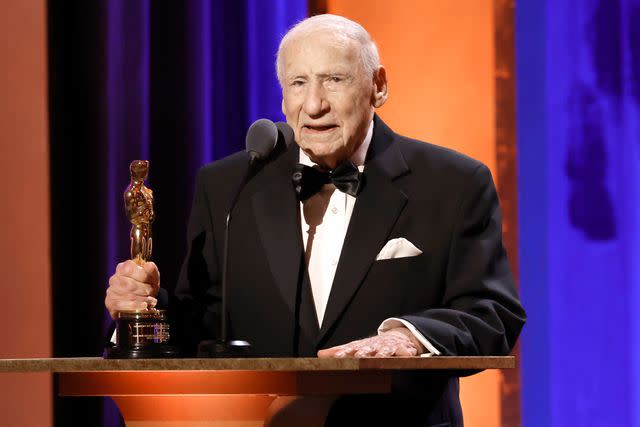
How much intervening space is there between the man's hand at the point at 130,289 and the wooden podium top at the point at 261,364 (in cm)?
36

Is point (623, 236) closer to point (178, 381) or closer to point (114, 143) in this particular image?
point (114, 143)

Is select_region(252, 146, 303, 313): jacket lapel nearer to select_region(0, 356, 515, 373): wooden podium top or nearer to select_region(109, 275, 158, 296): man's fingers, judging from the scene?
select_region(109, 275, 158, 296): man's fingers

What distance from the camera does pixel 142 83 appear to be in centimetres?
362

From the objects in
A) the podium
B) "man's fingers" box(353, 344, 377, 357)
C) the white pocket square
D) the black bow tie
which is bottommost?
the podium

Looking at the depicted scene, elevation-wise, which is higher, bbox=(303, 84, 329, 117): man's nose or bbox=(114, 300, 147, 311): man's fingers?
bbox=(303, 84, 329, 117): man's nose

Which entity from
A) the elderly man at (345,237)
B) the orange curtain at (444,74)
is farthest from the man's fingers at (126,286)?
the orange curtain at (444,74)

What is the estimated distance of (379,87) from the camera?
2.74 meters

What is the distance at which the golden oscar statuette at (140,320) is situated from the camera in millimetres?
2008

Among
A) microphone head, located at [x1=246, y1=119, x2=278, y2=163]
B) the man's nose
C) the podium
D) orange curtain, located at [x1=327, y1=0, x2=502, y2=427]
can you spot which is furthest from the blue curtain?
the podium

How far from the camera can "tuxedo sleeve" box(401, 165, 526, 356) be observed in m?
2.19

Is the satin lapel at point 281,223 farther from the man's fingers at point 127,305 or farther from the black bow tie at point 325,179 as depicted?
the man's fingers at point 127,305

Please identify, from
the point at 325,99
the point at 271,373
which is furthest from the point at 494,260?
the point at 271,373

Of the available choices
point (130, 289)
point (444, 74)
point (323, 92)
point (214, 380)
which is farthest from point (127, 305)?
point (444, 74)

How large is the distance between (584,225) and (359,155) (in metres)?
1.32
